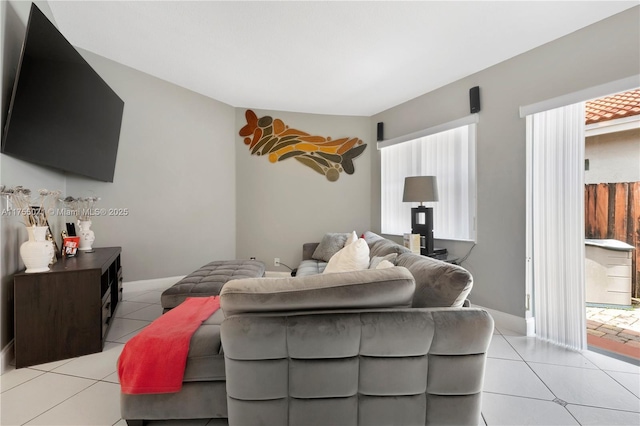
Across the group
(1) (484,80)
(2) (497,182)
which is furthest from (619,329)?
(1) (484,80)

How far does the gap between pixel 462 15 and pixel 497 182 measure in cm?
153

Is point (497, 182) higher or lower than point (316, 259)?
higher

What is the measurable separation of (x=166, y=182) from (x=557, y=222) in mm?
4291

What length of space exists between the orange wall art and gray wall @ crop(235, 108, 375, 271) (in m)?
0.08

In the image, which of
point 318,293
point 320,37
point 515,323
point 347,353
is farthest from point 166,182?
point 515,323

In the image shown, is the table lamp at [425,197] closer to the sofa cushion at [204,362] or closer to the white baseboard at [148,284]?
the sofa cushion at [204,362]

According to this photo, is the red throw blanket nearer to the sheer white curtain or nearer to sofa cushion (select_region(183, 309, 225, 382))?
sofa cushion (select_region(183, 309, 225, 382))

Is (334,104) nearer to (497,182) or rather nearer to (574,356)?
(497,182)

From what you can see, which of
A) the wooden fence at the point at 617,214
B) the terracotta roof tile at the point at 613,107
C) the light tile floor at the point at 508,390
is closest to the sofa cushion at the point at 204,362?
the light tile floor at the point at 508,390

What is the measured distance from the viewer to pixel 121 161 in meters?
3.46

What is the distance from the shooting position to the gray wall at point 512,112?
2117 mm

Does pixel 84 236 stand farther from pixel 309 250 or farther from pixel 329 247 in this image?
pixel 329 247

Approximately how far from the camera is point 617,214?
11.5ft

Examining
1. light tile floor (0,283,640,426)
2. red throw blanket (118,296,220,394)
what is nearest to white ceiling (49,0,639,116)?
red throw blanket (118,296,220,394)
